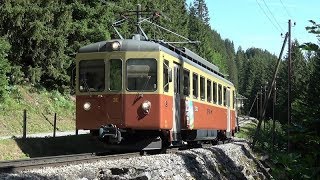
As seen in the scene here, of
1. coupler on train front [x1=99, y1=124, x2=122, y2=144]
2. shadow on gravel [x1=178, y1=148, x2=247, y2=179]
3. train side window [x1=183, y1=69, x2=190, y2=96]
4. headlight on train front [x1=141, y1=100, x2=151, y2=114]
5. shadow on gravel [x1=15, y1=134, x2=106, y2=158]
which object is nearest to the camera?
shadow on gravel [x1=178, y1=148, x2=247, y2=179]

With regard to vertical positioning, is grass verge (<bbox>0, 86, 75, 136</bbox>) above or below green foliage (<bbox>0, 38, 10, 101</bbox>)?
below

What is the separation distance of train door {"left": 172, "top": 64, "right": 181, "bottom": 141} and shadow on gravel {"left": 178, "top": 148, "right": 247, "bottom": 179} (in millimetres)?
1099

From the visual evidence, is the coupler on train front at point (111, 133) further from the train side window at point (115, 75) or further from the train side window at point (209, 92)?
the train side window at point (209, 92)

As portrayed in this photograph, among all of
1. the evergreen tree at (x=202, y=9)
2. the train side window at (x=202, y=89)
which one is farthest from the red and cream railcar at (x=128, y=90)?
the evergreen tree at (x=202, y=9)

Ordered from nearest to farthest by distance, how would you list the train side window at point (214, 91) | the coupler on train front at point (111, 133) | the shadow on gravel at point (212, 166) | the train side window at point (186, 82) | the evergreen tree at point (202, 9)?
1. the shadow on gravel at point (212, 166)
2. the coupler on train front at point (111, 133)
3. the train side window at point (186, 82)
4. the train side window at point (214, 91)
5. the evergreen tree at point (202, 9)

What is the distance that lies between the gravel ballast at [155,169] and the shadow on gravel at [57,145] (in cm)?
306

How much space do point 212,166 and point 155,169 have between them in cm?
309

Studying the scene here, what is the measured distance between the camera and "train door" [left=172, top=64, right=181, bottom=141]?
13.6m

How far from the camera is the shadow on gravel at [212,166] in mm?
10992

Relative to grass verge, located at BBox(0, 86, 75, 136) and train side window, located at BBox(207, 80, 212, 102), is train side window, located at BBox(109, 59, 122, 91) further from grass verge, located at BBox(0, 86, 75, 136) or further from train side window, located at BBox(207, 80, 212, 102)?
grass verge, located at BBox(0, 86, 75, 136)

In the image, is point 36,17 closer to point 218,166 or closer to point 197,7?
point 218,166

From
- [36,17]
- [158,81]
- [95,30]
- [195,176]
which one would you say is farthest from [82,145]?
[95,30]

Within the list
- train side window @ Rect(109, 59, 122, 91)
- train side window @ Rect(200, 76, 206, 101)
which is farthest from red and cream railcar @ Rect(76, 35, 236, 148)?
train side window @ Rect(200, 76, 206, 101)

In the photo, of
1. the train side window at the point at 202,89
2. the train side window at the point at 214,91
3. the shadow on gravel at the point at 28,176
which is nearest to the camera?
the shadow on gravel at the point at 28,176
